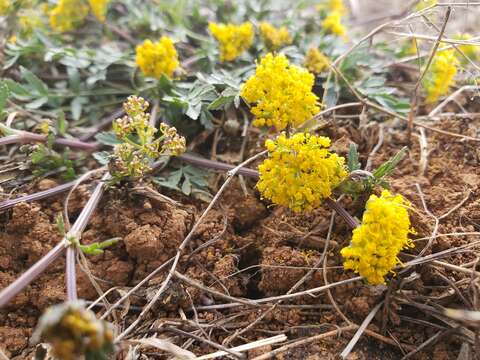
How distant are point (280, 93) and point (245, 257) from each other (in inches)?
27.0

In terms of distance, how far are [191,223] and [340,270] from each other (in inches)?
25.0

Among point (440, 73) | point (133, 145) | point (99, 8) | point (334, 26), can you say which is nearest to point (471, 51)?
point (440, 73)

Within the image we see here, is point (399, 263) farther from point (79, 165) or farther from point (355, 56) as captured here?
point (79, 165)

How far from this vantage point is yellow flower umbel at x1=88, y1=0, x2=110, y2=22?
252 centimetres

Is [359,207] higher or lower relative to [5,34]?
lower

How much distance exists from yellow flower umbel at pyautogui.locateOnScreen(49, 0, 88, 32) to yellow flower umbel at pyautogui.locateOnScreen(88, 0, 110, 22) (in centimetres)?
8

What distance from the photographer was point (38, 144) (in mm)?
1970

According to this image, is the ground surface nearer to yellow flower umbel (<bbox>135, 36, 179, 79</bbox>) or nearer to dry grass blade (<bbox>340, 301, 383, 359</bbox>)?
dry grass blade (<bbox>340, 301, 383, 359</bbox>)

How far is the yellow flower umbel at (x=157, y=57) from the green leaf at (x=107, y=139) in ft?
1.24

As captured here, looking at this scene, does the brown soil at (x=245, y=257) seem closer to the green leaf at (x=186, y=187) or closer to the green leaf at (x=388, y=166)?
the green leaf at (x=186, y=187)

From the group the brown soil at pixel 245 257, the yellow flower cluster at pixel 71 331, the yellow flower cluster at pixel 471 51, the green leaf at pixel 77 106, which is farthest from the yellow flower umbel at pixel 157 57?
the yellow flower cluster at pixel 471 51

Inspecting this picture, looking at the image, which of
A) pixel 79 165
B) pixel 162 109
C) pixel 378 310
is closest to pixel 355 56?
pixel 162 109

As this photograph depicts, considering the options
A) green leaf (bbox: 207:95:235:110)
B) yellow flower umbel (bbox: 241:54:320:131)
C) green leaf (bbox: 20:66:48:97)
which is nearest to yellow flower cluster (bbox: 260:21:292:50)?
green leaf (bbox: 207:95:235:110)

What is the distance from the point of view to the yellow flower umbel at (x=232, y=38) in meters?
2.35
